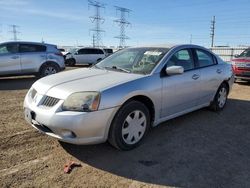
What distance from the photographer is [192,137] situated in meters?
4.55

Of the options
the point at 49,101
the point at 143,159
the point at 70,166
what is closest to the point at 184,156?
the point at 143,159

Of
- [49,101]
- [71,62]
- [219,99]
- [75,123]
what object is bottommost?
[71,62]

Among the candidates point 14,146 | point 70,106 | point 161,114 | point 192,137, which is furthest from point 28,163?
point 192,137

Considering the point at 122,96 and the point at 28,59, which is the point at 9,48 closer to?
the point at 28,59

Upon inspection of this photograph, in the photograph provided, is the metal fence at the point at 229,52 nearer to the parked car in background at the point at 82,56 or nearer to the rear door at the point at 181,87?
the parked car in background at the point at 82,56

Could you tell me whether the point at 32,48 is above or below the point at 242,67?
above

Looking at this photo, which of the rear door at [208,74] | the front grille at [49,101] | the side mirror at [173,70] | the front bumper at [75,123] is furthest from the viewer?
the rear door at [208,74]

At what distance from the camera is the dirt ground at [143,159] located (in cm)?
316

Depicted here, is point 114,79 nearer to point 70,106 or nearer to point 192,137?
point 70,106

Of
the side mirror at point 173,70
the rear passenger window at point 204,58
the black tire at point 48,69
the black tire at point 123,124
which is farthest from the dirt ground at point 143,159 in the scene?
the black tire at point 48,69

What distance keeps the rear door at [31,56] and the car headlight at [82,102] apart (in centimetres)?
796

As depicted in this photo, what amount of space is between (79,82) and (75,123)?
29.6 inches

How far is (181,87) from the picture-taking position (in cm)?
463

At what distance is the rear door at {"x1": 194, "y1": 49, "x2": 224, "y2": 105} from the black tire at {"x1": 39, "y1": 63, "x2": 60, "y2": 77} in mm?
7439
